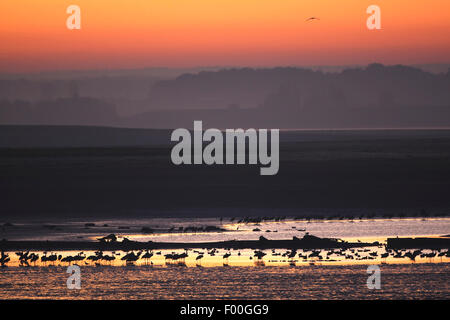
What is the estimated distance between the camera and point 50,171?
4240 inches

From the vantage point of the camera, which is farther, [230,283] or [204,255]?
[204,255]

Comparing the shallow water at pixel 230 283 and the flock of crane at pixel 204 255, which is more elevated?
the flock of crane at pixel 204 255

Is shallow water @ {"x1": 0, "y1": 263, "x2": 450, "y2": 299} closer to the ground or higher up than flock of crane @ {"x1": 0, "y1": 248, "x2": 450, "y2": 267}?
closer to the ground

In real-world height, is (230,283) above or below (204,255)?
below

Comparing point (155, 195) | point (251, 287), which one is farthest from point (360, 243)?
point (155, 195)

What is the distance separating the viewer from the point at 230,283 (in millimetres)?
40094

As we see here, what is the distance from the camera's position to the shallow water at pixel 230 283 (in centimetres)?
3753

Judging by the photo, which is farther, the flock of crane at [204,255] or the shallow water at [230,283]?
the flock of crane at [204,255]

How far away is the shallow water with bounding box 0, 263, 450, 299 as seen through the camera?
123 feet

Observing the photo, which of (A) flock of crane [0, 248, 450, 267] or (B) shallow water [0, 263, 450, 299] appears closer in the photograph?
(B) shallow water [0, 263, 450, 299]

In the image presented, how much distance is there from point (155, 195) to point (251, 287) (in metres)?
45.7
